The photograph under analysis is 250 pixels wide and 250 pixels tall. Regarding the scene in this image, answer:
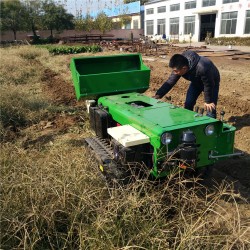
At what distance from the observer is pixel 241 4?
29719 millimetres

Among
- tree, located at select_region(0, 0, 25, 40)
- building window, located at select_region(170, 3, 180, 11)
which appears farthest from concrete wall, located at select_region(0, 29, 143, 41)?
building window, located at select_region(170, 3, 180, 11)

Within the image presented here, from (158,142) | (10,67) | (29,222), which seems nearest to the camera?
(29,222)

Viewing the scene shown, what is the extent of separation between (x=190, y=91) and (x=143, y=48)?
17.0 metres

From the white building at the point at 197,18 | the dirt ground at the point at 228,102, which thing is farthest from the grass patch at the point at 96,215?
the white building at the point at 197,18

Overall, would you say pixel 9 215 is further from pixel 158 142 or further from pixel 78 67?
pixel 78 67

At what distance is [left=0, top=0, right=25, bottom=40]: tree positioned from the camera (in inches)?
1693

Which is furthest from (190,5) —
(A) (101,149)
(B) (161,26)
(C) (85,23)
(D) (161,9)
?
(A) (101,149)

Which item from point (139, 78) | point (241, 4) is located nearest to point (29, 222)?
point (139, 78)

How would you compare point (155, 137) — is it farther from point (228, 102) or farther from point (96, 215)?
point (228, 102)

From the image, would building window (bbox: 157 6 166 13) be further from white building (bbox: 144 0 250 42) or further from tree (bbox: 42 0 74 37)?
tree (bbox: 42 0 74 37)

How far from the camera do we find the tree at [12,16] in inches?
1693

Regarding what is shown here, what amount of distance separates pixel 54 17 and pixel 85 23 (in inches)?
235

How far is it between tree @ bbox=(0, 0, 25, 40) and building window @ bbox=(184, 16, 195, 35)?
2472cm

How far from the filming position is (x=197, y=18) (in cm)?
3741
